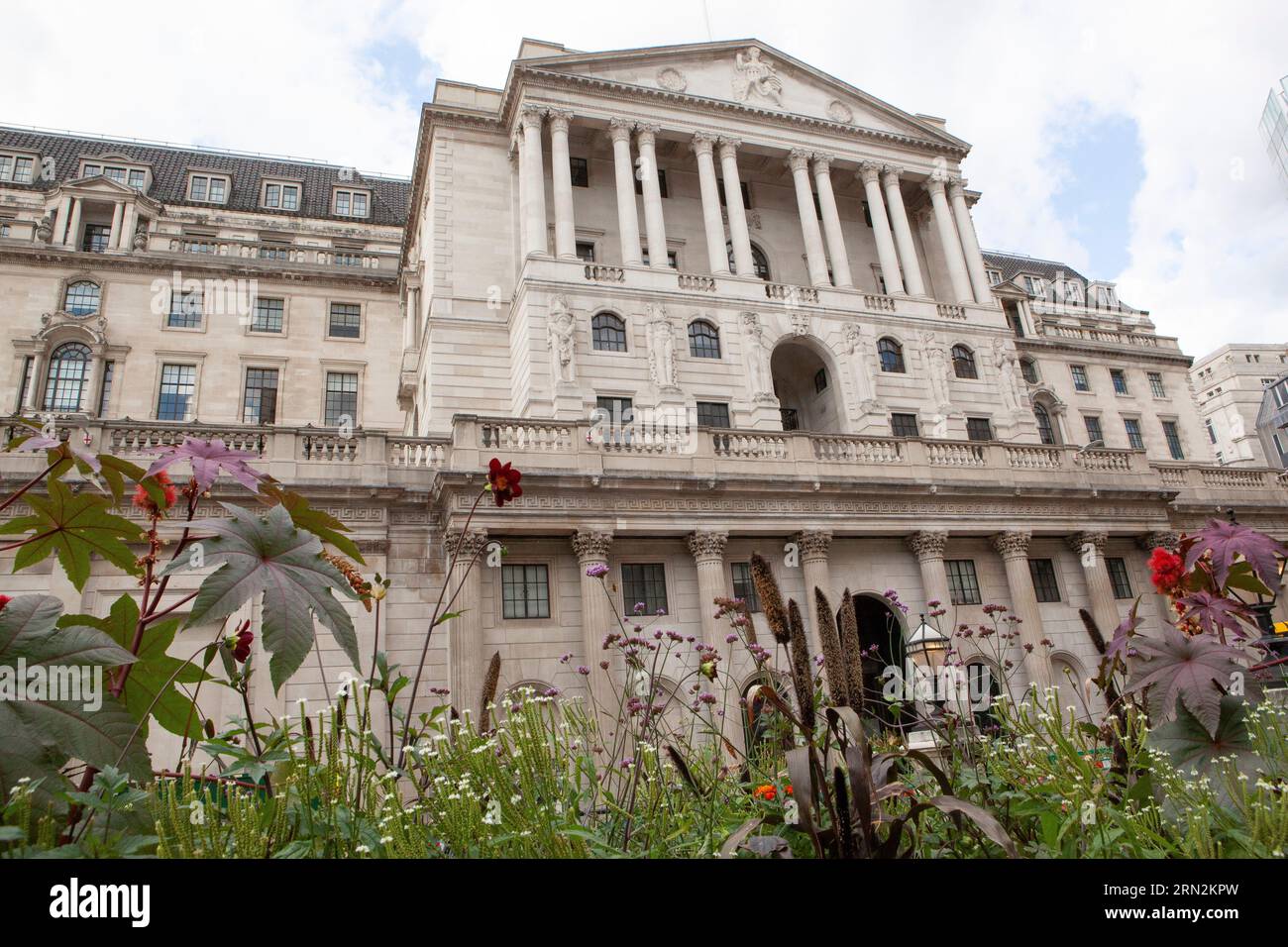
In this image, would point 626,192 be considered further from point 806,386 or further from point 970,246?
Result: point 970,246

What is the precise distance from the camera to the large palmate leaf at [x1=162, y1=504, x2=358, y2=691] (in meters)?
2.76

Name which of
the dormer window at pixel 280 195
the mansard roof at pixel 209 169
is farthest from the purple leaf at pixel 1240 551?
the dormer window at pixel 280 195

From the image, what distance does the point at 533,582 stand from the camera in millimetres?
21781

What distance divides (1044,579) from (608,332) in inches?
702

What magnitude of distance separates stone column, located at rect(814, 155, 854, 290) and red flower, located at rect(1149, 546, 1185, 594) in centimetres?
2931

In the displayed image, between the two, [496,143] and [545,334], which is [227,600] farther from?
[496,143]

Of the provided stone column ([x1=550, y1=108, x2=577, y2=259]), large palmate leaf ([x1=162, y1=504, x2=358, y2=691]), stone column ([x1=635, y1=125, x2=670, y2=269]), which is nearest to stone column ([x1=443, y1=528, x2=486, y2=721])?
stone column ([x1=550, y1=108, x2=577, y2=259])

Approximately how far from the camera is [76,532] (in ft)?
11.4

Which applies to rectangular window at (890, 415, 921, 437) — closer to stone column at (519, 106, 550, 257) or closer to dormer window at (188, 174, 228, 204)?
stone column at (519, 106, 550, 257)

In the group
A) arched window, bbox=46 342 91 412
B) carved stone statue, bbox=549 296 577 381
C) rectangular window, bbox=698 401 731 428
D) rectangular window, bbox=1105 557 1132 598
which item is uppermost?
arched window, bbox=46 342 91 412

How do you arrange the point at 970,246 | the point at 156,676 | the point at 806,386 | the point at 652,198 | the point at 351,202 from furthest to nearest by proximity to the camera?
the point at 351,202
the point at 970,246
the point at 806,386
the point at 652,198
the point at 156,676

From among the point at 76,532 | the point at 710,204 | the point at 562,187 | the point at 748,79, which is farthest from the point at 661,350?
the point at 76,532

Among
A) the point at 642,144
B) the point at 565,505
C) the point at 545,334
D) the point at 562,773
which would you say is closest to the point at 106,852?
the point at 562,773

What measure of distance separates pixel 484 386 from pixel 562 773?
26.0 m
